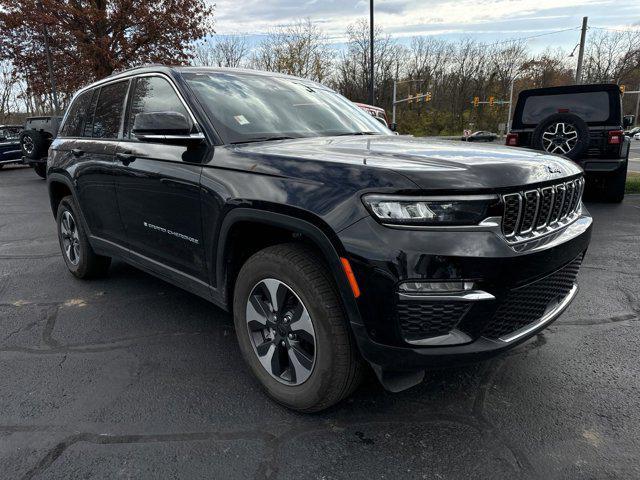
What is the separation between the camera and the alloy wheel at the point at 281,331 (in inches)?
91.4

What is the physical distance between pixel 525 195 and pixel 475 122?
218 ft

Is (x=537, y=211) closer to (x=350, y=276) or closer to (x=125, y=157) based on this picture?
(x=350, y=276)

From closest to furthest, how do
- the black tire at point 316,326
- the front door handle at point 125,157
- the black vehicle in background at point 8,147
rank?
the black tire at point 316,326
the front door handle at point 125,157
the black vehicle in background at point 8,147

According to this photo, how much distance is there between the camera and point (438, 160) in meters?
2.12

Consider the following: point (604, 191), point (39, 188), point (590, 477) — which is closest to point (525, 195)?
point (590, 477)

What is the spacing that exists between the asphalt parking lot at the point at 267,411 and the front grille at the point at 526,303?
0.56 meters

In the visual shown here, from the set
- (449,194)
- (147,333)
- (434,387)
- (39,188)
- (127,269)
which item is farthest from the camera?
(39,188)

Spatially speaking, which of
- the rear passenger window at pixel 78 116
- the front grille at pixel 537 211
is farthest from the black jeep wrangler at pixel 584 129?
the rear passenger window at pixel 78 116

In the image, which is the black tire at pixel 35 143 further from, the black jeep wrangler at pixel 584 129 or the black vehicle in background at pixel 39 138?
the black jeep wrangler at pixel 584 129

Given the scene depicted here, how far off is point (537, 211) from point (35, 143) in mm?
14497

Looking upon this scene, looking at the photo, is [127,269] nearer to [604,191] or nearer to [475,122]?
[604,191]

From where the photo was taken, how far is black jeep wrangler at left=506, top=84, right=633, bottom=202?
7.04m

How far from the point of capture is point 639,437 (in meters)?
2.22

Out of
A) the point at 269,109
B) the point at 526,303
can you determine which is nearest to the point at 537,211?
the point at 526,303
